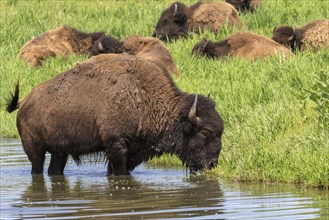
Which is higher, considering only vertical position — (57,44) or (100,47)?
(57,44)

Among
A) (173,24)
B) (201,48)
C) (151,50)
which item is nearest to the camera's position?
(151,50)

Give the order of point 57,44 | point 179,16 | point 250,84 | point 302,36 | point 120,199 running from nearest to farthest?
1. point 120,199
2. point 250,84
3. point 302,36
4. point 57,44
5. point 179,16

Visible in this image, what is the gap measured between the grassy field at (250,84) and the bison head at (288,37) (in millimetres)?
1755

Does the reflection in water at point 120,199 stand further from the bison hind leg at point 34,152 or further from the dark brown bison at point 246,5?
the dark brown bison at point 246,5

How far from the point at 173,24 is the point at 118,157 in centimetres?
1089

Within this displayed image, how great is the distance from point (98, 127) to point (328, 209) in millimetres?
4238

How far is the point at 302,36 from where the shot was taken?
64.4ft

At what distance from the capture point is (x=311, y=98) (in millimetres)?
11938

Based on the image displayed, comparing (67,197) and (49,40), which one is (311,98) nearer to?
(67,197)

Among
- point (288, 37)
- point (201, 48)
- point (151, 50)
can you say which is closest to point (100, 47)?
point (151, 50)

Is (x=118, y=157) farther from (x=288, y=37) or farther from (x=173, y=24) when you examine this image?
(x=173, y=24)

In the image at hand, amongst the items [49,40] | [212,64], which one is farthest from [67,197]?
[49,40]

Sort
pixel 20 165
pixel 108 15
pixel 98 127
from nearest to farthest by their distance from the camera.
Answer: pixel 98 127, pixel 20 165, pixel 108 15

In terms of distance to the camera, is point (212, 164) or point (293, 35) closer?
point (212, 164)
